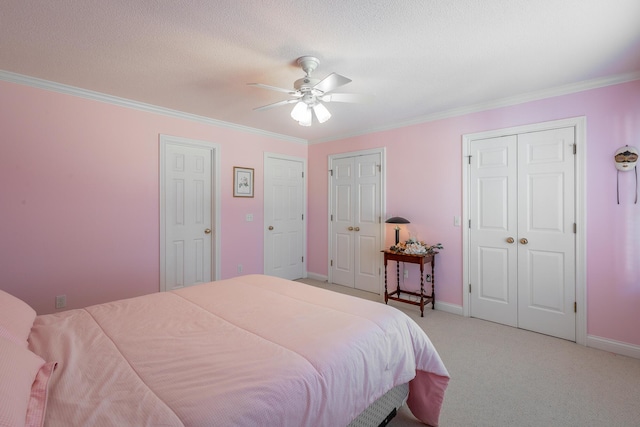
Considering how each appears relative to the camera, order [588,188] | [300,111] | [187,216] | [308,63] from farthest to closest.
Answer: [187,216] → [588,188] → [300,111] → [308,63]

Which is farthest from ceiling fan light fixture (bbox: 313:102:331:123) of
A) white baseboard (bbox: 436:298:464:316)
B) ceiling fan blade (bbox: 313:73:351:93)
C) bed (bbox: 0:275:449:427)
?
white baseboard (bbox: 436:298:464:316)

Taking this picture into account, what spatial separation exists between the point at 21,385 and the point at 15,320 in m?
0.62

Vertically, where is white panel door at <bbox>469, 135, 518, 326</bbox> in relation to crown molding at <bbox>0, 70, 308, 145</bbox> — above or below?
below

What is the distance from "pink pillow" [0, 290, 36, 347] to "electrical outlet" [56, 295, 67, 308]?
1545 mm

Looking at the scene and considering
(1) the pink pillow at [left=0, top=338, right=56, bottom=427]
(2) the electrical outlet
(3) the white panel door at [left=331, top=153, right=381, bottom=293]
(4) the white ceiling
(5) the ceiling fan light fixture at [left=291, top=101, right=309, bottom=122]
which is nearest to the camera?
(1) the pink pillow at [left=0, top=338, right=56, bottom=427]

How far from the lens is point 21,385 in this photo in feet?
3.05

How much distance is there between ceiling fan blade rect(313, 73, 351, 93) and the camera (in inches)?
78.2

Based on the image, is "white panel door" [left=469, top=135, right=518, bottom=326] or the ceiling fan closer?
the ceiling fan

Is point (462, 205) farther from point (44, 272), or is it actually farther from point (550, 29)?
point (44, 272)

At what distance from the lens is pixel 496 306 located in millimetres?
3270

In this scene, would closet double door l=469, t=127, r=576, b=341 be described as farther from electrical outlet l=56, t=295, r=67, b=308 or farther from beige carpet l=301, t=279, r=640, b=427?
electrical outlet l=56, t=295, r=67, b=308

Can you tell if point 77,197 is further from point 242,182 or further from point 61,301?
point 242,182

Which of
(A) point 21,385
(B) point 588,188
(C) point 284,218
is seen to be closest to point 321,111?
(A) point 21,385

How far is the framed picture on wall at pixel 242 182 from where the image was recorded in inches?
166
